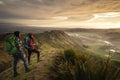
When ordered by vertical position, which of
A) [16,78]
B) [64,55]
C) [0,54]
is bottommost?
[0,54]

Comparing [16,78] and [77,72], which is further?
[16,78]

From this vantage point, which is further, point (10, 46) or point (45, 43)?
point (45, 43)

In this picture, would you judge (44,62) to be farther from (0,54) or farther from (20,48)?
(0,54)

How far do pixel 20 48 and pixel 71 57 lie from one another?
226cm

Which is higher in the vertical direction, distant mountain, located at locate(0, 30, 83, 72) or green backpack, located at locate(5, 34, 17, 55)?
green backpack, located at locate(5, 34, 17, 55)

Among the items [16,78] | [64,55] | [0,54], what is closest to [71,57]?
[64,55]

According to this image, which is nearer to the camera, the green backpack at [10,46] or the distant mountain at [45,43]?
the green backpack at [10,46]

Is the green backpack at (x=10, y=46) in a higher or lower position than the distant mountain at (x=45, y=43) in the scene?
higher

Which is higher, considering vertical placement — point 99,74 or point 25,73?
point 99,74

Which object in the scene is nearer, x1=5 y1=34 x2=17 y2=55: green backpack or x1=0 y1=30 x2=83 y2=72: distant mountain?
x1=5 y1=34 x2=17 y2=55: green backpack

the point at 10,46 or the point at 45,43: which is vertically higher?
the point at 10,46

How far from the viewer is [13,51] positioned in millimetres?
12430

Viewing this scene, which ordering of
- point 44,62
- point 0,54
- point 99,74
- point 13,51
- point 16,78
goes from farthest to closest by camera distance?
point 0,54, point 44,62, point 16,78, point 13,51, point 99,74

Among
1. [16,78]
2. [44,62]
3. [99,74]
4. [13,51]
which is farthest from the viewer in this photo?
[44,62]
